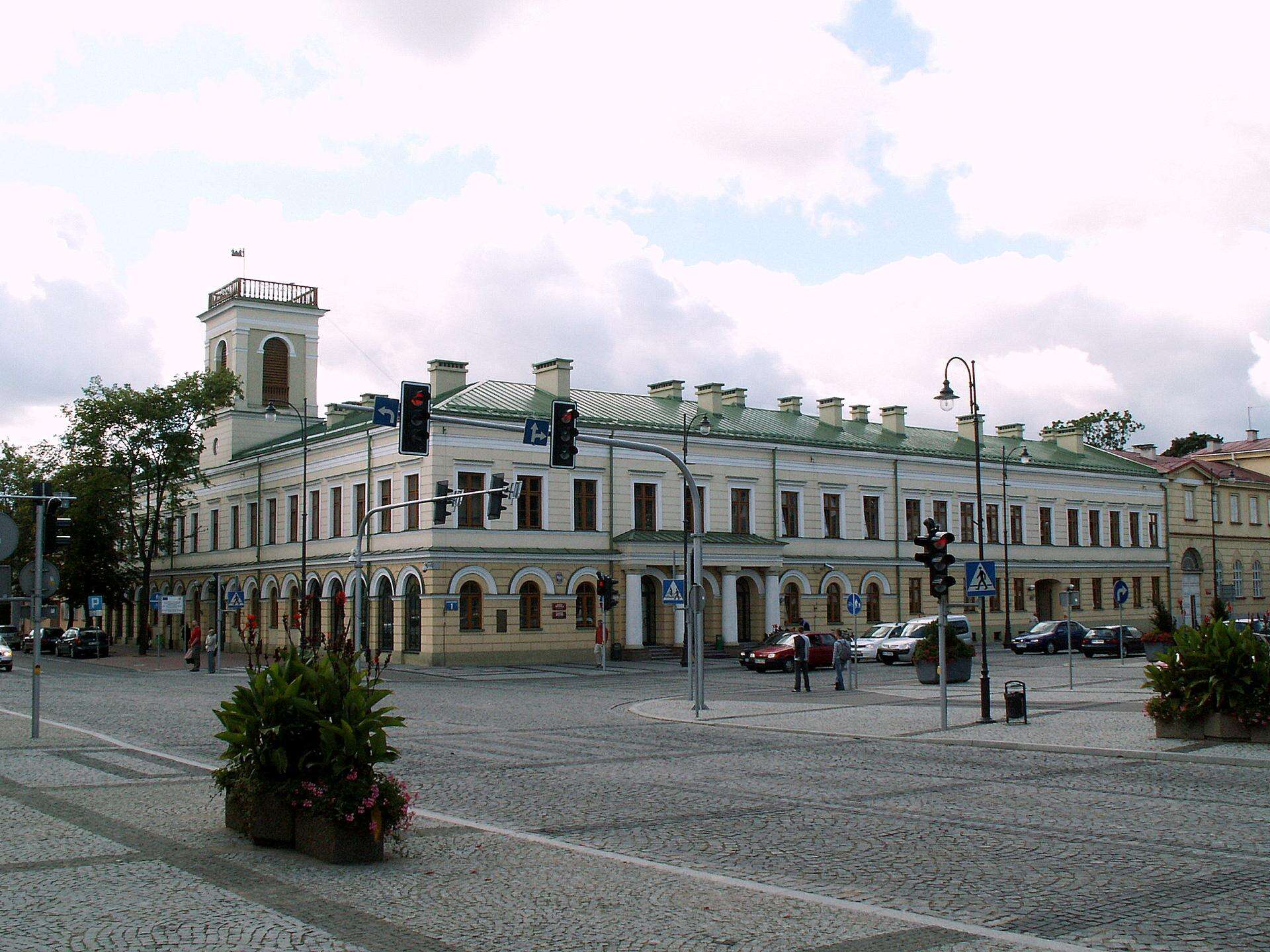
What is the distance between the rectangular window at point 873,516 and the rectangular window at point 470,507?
20501mm

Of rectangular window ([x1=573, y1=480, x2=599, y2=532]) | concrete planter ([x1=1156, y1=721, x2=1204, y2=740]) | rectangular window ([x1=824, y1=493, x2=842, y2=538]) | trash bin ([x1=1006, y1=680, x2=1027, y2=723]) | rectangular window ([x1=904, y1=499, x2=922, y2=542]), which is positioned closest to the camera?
concrete planter ([x1=1156, y1=721, x2=1204, y2=740])

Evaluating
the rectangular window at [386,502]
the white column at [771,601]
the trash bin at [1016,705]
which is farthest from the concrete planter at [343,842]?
the white column at [771,601]

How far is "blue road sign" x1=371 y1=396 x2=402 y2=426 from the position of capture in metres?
23.0

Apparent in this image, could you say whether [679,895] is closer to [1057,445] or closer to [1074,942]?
[1074,942]

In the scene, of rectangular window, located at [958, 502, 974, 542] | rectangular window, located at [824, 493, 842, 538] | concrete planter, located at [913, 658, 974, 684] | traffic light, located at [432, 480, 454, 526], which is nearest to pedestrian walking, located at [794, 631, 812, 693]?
concrete planter, located at [913, 658, 974, 684]

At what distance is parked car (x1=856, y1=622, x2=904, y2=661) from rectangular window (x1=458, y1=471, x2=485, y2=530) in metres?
15.8

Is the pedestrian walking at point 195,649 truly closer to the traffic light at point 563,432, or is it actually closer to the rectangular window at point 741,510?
the rectangular window at point 741,510

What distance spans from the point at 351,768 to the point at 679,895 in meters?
2.74

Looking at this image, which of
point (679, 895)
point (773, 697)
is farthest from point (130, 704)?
point (679, 895)

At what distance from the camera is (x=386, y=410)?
2327 cm

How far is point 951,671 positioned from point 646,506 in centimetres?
2051

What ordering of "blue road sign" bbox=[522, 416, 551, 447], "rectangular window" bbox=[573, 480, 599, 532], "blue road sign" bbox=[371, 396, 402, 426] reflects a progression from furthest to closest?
"rectangular window" bbox=[573, 480, 599, 532] → "blue road sign" bbox=[522, 416, 551, 447] → "blue road sign" bbox=[371, 396, 402, 426]

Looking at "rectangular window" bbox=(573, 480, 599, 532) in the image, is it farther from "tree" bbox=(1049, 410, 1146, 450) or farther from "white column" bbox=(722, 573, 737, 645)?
"tree" bbox=(1049, 410, 1146, 450)

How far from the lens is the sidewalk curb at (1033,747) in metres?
16.9
